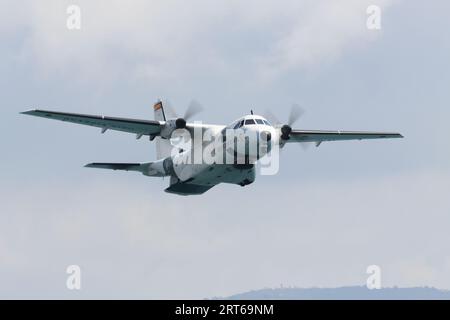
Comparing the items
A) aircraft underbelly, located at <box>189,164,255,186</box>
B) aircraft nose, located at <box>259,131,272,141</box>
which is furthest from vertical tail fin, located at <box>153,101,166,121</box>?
aircraft nose, located at <box>259,131,272,141</box>

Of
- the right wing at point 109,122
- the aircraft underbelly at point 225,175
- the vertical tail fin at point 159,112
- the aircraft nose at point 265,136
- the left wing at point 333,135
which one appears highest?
the vertical tail fin at point 159,112

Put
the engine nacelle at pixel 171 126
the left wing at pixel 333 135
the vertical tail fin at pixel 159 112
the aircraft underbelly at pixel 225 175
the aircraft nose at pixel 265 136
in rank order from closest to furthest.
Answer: the aircraft nose at pixel 265 136
the aircraft underbelly at pixel 225 175
the engine nacelle at pixel 171 126
the left wing at pixel 333 135
the vertical tail fin at pixel 159 112

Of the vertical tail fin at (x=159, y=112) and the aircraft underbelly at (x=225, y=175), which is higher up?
the vertical tail fin at (x=159, y=112)

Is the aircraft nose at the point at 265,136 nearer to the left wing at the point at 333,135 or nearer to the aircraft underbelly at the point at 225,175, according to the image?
the aircraft underbelly at the point at 225,175

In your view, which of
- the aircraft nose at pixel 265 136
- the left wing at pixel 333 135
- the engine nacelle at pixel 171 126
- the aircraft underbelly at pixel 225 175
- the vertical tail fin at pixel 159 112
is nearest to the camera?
the aircraft nose at pixel 265 136

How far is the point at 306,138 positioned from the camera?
3841 cm

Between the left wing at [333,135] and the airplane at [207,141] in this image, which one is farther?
the left wing at [333,135]

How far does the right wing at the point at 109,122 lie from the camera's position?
3309 cm

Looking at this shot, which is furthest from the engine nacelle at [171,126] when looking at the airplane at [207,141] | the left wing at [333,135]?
the left wing at [333,135]

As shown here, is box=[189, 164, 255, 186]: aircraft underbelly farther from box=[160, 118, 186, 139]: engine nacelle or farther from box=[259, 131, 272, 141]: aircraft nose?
box=[160, 118, 186, 139]: engine nacelle

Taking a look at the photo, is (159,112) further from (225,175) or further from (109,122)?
(225,175)
